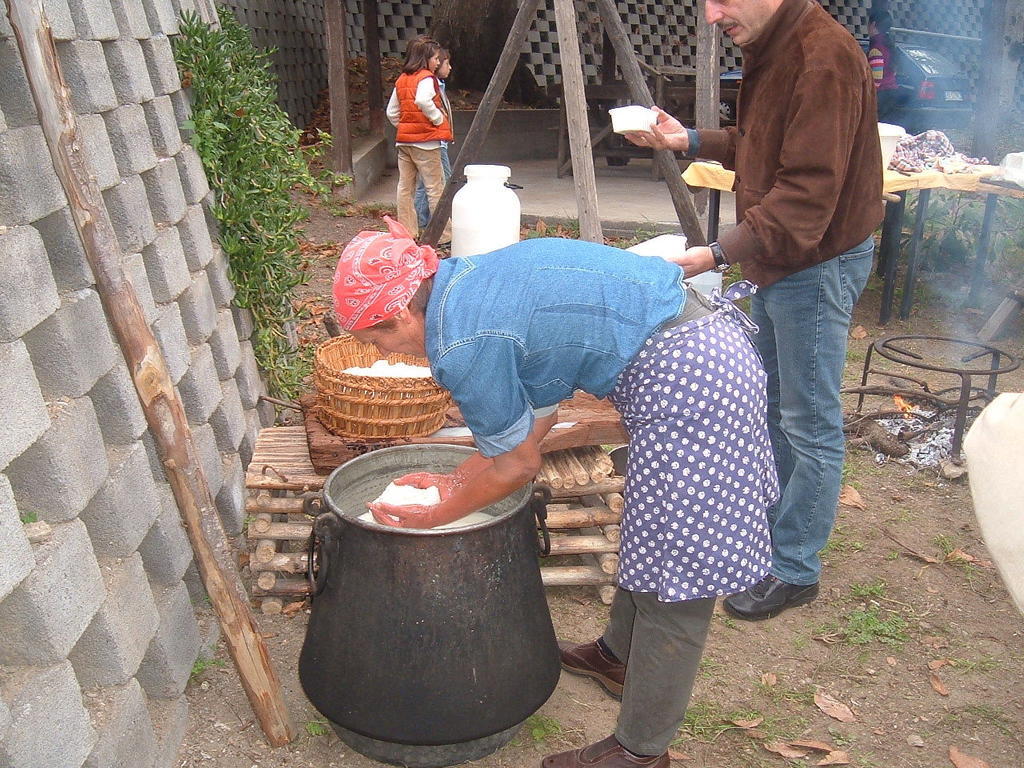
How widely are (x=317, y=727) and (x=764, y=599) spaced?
165 cm

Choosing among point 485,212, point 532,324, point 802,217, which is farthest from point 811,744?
point 485,212

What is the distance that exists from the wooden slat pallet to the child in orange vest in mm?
4704

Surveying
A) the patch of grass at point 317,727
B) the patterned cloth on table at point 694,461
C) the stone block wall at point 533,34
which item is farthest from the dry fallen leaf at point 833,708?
the stone block wall at point 533,34

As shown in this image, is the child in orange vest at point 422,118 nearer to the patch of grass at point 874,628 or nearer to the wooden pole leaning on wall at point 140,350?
the patch of grass at point 874,628

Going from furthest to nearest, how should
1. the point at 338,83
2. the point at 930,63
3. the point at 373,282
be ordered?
the point at 930,63 → the point at 338,83 → the point at 373,282

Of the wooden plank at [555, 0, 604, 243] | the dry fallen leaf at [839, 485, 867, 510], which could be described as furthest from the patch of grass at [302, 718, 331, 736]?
the wooden plank at [555, 0, 604, 243]

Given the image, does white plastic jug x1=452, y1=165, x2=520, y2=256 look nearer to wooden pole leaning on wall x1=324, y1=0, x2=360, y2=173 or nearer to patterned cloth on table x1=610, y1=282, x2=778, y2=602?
patterned cloth on table x1=610, y1=282, x2=778, y2=602

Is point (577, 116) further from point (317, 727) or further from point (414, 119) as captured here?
point (317, 727)

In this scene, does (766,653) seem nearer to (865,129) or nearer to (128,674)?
(865,129)

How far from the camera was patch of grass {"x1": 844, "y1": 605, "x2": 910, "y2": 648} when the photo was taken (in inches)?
136

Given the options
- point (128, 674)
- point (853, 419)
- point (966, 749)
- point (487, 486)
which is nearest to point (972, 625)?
point (966, 749)

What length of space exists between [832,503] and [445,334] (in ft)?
6.07

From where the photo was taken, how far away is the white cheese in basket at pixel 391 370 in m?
3.41

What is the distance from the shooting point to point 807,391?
3.20 metres
